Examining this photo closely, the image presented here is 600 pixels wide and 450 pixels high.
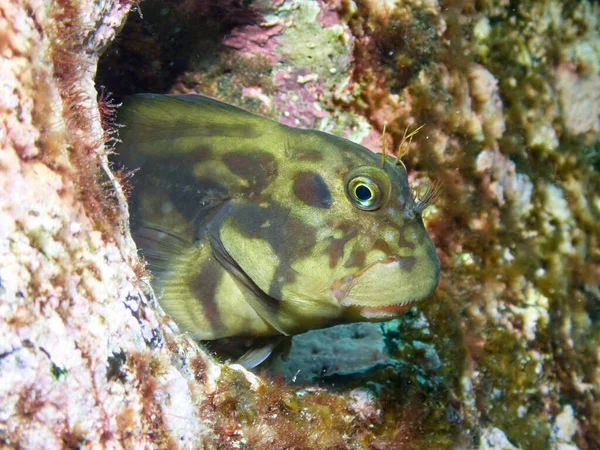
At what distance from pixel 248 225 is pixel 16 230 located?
5.02ft

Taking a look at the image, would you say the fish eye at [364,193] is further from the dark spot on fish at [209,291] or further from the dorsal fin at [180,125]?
the dark spot on fish at [209,291]

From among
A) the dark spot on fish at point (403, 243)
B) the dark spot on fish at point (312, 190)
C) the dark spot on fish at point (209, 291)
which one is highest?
the dark spot on fish at point (312, 190)

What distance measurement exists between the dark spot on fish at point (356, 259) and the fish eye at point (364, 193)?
0.26 meters

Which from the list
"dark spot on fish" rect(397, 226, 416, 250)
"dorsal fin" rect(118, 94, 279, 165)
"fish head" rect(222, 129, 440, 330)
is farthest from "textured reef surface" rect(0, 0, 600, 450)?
"dark spot on fish" rect(397, 226, 416, 250)

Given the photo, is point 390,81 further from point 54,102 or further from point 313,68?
point 54,102

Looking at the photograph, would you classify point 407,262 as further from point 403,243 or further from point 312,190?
point 312,190

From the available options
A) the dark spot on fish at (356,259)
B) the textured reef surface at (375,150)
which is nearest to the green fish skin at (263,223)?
the dark spot on fish at (356,259)

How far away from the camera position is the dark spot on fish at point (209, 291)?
128 inches

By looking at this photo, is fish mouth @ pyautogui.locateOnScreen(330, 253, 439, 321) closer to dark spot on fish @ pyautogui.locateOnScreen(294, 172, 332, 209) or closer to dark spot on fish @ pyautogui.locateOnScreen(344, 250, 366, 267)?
dark spot on fish @ pyautogui.locateOnScreen(344, 250, 366, 267)

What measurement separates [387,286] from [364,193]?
56 cm

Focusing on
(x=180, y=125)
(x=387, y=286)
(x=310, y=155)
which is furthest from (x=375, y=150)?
(x=387, y=286)

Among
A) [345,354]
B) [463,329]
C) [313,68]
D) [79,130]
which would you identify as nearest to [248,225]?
[79,130]

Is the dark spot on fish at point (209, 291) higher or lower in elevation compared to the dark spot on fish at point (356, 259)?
lower

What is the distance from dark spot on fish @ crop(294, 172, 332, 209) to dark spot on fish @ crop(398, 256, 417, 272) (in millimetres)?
535
